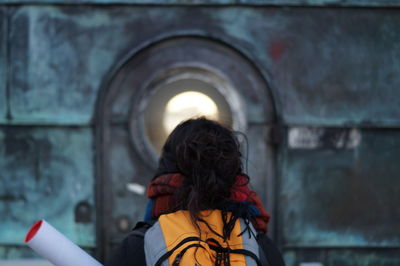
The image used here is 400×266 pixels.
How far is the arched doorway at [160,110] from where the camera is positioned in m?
2.62

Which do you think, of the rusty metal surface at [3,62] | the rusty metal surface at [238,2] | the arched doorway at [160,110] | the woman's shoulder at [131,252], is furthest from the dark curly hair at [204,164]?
the rusty metal surface at [3,62]

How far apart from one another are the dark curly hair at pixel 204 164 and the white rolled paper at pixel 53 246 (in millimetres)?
318

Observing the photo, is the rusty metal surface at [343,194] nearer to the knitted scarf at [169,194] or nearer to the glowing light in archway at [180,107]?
the glowing light in archway at [180,107]

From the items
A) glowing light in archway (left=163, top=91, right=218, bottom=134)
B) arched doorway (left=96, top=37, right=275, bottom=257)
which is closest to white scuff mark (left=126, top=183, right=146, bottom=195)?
arched doorway (left=96, top=37, right=275, bottom=257)

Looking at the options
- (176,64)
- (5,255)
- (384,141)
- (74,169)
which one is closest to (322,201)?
(384,141)

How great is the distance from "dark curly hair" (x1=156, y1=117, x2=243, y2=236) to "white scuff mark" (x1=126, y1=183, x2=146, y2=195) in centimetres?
138

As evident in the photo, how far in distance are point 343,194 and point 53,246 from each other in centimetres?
182

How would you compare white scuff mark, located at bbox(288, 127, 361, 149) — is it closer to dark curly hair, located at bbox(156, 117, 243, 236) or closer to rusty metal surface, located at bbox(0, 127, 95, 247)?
rusty metal surface, located at bbox(0, 127, 95, 247)

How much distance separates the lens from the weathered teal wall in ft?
8.57

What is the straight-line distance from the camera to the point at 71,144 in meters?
2.64

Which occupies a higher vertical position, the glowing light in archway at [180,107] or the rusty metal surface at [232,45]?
the rusty metal surface at [232,45]

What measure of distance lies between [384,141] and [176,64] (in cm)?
124

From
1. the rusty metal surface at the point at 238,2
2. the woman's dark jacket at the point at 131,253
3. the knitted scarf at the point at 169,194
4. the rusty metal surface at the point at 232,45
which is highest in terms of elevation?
the rusty metal surface at the point at 238,2

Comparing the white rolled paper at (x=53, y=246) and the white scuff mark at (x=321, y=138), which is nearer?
the white rolled paper at (x=53, y=246)
